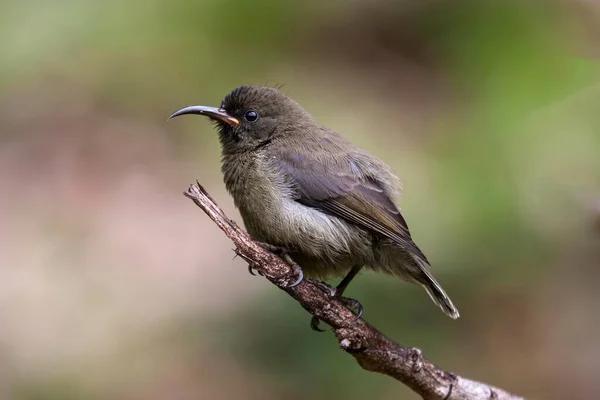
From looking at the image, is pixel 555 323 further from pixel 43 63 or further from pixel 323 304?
pixel 43 63

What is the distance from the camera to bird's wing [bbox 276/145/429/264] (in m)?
4.66

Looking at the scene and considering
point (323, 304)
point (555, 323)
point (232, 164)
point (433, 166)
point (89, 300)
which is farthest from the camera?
point (433, 166)

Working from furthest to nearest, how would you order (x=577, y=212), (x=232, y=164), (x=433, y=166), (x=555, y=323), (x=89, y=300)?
1. (x=433, y=166)
2. (x=555, y=323)
3. (x=89, y=300)
4. (x=577, y=212)
5. (x=232, y=164)

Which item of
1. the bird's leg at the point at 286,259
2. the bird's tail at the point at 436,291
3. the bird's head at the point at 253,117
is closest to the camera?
the bird's leg at the point at 286,259

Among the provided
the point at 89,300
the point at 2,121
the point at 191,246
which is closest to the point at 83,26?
the point at 2,121

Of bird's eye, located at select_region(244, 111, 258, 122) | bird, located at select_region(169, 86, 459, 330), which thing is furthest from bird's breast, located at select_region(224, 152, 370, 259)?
bird's eye, located at select_region(244, 111, 258, 122)

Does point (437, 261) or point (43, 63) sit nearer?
point (437, 261)

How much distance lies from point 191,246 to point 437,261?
2.60 m

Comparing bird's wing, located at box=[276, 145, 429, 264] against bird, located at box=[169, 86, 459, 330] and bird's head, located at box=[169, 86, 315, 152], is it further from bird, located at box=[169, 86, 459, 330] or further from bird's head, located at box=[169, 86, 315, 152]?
bird's head, located at box=[169, 86, 315, 152]

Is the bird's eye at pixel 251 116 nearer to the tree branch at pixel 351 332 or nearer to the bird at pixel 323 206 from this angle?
the bird at pixel 323 206

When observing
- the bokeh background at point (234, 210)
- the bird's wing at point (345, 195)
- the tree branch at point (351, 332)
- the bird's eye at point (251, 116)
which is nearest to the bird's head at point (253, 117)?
the bird's eye at point (251, 116)

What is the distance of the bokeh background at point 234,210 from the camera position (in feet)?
22.9

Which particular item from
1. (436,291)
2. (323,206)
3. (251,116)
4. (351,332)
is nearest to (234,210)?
(251,116)

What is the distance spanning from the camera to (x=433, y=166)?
8547 mm
